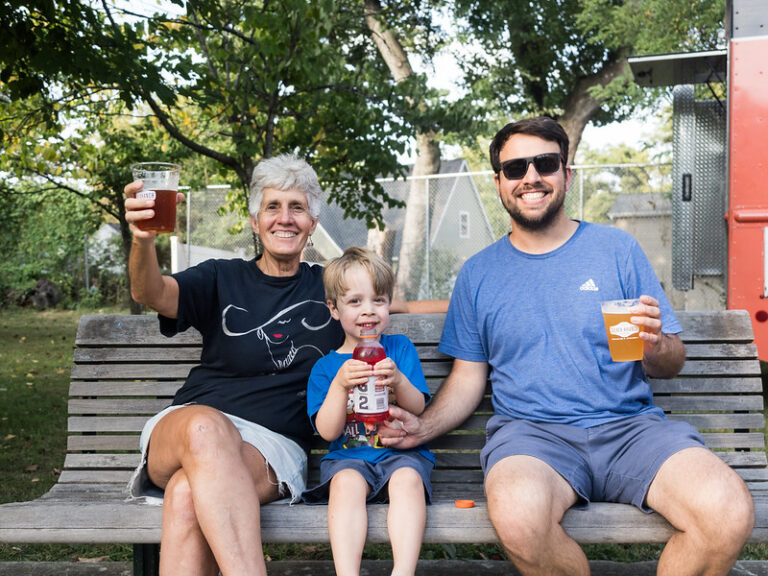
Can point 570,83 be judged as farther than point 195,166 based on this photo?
Yes

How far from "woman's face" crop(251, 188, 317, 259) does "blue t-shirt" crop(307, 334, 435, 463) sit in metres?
0.43

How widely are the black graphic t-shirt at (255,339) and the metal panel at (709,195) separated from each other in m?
5.34

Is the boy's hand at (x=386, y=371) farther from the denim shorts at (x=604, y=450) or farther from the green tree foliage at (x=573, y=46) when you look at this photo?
the green tree foliage at (x=573, y=46)

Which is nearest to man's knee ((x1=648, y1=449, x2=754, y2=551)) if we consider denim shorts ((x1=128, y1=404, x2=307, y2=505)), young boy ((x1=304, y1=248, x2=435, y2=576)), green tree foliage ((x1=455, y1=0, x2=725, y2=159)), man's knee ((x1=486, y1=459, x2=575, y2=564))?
man's knee ((x1=486, y1=459, x2=575, y2=564))

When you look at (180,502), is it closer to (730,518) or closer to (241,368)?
(241,368)

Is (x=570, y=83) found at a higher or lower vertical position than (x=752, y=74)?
higher

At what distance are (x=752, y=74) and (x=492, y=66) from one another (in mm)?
14071

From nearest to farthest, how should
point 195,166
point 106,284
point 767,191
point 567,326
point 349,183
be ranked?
point 567,326
point 767,191
point 349,183
point 195,166
point 106,284

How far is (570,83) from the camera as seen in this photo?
64.3ft

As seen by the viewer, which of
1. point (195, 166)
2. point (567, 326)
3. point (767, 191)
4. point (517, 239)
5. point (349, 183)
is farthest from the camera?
point (195, 166)

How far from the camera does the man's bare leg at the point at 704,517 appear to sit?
235cm

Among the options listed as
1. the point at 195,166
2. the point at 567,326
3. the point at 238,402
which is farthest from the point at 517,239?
the point at 195,166

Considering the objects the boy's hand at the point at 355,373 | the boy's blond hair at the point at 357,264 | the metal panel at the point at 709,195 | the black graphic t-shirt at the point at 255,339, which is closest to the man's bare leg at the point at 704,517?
the boy's hand at the point at 355,373

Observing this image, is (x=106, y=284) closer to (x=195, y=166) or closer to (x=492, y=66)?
(x=195, y=166)
